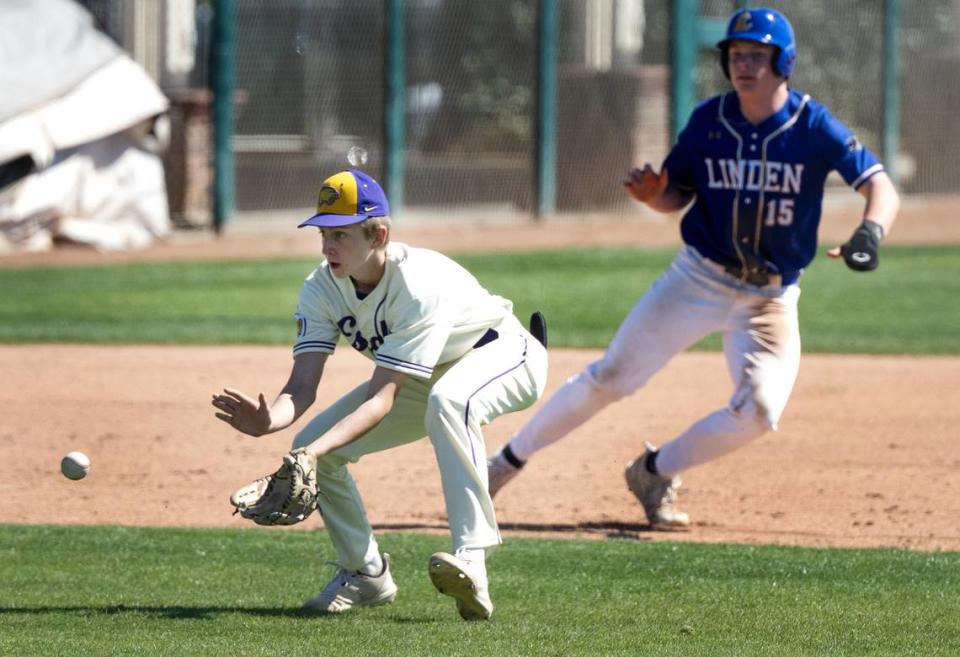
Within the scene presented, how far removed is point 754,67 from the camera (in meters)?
5.70

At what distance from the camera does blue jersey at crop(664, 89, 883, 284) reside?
18.8 ft

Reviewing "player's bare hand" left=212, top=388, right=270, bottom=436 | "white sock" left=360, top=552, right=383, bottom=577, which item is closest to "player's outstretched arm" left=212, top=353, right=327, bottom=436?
"player's bare hand" left=212, top=388, right=270, bottom=436

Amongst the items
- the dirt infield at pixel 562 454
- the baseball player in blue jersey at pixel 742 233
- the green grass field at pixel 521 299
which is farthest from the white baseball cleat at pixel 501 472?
the green grass field at pixel 521 299

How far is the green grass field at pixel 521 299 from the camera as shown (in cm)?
1155

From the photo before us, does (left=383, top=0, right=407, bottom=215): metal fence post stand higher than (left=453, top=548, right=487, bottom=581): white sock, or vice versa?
(left=383, top=0, right=407, bottom=215): metal fence post

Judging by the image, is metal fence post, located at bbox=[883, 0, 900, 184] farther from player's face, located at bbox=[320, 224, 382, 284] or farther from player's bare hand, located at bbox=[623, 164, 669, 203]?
player's face, located at bbox=[320, 224, 382, 284]

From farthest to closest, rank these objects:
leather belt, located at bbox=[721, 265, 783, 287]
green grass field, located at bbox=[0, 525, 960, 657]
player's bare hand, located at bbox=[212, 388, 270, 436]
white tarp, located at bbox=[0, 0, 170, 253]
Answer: white tarp, located at bbox=[0, 0, 170, 253] < leather belt, located at bbox=[721, 265, 783, 287] < green grass field, located at bbox=[0, 525, 960, 657] < player's bare hand, located at bbox=[212, 388, 270, 436]

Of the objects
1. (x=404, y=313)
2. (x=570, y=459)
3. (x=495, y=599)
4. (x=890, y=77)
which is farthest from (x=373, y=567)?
(x=890, y=77)

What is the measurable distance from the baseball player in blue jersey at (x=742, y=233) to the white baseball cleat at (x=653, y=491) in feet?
0.37

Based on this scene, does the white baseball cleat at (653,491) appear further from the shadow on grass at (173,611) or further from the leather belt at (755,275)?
the shadow on grass at (173,611)

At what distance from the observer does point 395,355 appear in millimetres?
4512

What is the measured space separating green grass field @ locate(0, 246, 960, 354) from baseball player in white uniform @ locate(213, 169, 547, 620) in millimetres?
6210

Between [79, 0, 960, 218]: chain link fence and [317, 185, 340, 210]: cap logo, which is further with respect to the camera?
[79, 0, 960, 218]: chain link fence

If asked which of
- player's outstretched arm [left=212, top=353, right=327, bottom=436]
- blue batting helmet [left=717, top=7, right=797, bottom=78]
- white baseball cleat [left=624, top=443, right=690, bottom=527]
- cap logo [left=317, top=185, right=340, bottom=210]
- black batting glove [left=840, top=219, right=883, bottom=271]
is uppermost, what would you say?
blue batting helmet [left=717, top=7, right=797, bottom=78]
